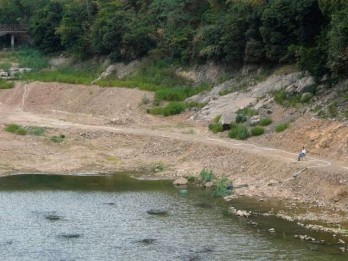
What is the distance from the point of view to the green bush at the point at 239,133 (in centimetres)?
5384

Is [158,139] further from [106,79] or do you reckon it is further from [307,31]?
[106,79]

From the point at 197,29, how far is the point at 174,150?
19.7 m

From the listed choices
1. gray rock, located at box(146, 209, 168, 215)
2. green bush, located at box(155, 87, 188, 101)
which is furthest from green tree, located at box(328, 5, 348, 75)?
gray rock, located at box(146, 209, 168, 215)

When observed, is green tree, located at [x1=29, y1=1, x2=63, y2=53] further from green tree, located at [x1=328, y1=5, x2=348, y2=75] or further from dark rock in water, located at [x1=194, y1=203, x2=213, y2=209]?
dark rock in water, located at [x1=194, y1=203, x2=213, y2=209]

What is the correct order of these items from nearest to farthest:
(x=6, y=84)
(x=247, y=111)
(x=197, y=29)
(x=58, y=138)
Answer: (x=247, y=111), (x=58, y=138), (x=197, y=29), (x=6, y=84)

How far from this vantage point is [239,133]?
5416cm

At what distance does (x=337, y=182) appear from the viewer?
4241cm

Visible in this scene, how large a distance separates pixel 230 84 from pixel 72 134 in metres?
12.2

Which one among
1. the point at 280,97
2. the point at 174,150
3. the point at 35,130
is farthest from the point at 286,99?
the point at 35,130

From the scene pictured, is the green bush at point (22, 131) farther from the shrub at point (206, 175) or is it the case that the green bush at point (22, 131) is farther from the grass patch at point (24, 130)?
the shrub at point (206, 175)

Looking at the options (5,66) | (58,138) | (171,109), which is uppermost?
(5,66)

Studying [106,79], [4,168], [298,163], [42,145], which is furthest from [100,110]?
[298,163]

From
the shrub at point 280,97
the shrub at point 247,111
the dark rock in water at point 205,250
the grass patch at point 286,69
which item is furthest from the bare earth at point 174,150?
the dark rock in water at point 205,250

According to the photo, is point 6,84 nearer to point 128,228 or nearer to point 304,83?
point 304,83
